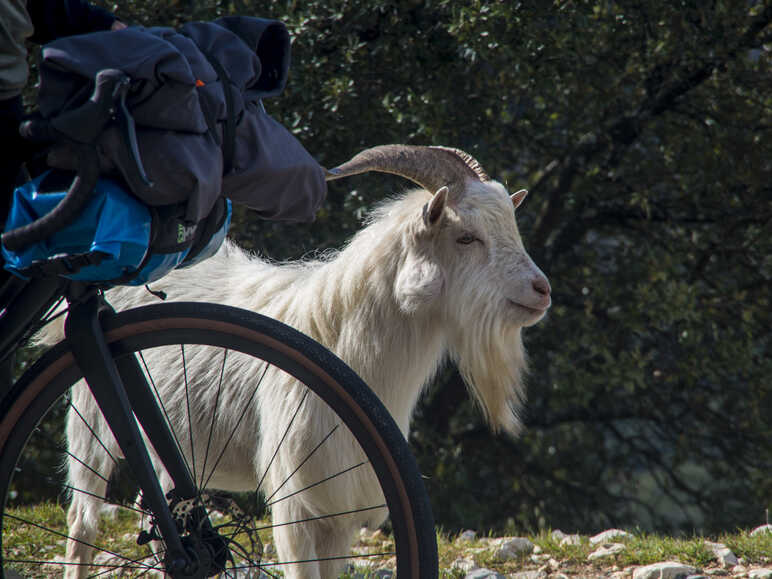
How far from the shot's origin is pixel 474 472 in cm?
789

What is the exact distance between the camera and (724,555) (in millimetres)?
3283

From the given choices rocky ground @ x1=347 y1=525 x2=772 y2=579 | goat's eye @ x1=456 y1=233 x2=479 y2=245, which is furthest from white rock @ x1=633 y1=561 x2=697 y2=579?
goat's eye @ x1=456 y1=233 x2=479 y2=245

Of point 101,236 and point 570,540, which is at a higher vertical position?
point 101,236

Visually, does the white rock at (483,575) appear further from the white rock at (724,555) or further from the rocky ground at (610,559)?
the white rock at (724,555)

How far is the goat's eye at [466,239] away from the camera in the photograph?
3072 millimetres

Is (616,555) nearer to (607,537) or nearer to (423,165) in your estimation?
(607,537)

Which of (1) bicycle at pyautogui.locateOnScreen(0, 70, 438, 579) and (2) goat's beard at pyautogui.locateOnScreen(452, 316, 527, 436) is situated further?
(2) goat's beard at pyautogui.locateOnScreen(452, 316, 527, 436)

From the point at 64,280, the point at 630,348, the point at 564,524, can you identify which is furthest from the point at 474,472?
the point at 64,280

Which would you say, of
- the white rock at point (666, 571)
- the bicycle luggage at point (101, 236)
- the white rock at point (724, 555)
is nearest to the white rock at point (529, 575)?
the white rock at point (666, 571)

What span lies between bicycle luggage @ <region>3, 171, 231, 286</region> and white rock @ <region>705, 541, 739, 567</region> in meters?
2.54

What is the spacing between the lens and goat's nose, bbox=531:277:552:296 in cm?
294

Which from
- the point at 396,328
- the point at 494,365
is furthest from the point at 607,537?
the point at 396,328

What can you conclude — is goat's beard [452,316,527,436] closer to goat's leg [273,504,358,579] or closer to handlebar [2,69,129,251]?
goat's leg [273,504,358,579]

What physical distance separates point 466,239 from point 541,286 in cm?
33
